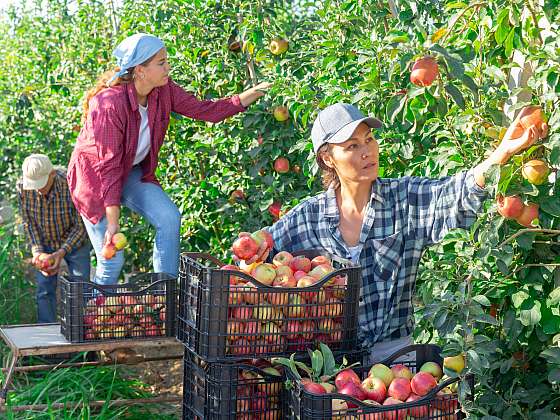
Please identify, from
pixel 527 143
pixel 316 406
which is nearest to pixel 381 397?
pixel 316 406

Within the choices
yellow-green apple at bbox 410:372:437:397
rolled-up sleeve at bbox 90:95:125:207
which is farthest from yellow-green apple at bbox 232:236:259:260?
rolled-up sleeve at bbox 90:95:125:207

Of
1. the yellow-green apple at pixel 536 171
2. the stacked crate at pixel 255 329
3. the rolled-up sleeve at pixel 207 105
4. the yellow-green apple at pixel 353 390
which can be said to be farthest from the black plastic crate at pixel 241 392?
the rolled-up sleeve at pixel 207 105

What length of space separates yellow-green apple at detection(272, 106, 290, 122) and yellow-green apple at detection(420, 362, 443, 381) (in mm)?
1936

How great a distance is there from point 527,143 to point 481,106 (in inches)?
17.0

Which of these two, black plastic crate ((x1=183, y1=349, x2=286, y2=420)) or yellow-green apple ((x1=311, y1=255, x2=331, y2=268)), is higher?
yellow-green apple ((x1=311, y1=255, x2=331, y2=268))

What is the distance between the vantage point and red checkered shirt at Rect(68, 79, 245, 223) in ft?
13.3

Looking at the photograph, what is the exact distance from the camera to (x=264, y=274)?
2.65m

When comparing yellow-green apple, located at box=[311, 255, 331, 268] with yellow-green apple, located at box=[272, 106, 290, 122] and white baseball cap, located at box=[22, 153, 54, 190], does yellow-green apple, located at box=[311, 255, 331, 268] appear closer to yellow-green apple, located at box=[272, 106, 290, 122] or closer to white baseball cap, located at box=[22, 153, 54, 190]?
yellow-green apple, located at box=[272, 106, 290, 122]

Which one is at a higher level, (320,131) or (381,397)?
(320,131)

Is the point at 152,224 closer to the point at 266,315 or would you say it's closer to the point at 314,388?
the point at 266,315

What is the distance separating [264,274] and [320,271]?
6.9 inches

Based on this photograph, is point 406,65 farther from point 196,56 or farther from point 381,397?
point 196,56

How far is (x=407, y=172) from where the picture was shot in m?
3.32

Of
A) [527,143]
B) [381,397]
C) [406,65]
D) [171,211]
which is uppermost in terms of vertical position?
[406,65]
